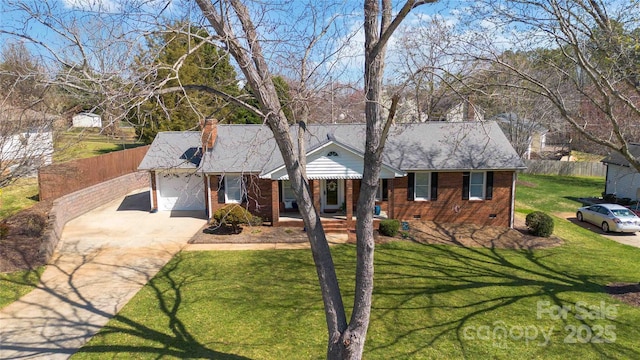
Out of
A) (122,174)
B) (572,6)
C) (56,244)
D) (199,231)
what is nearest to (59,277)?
(56,244)

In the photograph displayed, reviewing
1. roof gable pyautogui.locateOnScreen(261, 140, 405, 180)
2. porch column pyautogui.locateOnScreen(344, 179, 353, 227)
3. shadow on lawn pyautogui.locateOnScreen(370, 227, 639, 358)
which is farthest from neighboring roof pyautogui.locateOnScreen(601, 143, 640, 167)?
porch column pyautogui.locateOnScreen(344, 179, 353, 227)

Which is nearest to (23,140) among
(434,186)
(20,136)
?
(20,136)

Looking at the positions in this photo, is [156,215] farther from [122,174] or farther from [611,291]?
[611,291]

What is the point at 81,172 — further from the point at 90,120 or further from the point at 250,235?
the point at 90,120

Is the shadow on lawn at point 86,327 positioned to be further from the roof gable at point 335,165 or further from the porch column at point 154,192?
the porch column at point 154,192

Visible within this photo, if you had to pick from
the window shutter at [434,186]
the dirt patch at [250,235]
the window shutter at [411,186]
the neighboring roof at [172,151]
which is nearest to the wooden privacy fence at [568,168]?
the window shutter at [434,186]

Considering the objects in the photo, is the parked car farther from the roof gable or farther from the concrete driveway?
the concrete driveway
